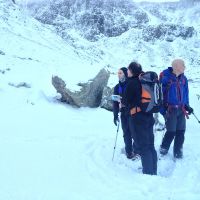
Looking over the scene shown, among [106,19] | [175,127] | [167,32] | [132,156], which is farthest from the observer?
[106,19]

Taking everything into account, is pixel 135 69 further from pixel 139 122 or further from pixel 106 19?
pixel 106 19

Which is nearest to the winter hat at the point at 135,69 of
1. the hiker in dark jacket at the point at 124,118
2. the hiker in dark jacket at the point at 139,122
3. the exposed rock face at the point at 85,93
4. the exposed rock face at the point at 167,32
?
→ the hiker in dark jacket at the point at 139,122

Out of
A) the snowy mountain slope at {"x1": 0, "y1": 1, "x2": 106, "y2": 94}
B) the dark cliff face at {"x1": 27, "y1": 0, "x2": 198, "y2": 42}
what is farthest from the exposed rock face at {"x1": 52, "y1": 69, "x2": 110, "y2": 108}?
the dark cliff face at {"x1": 27, "y1": 0, "x2": 198, "y2": 42}

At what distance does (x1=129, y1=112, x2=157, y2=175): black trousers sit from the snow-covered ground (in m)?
0.21

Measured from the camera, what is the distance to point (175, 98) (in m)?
8.27

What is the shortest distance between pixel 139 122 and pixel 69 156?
→ 4.81 feet

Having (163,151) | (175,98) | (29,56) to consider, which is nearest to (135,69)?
(175,98)

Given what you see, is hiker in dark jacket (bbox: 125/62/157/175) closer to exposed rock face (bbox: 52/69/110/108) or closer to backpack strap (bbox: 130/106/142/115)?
backpack strap (bbox: 130/106/142/115)

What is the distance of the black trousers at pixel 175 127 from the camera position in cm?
834

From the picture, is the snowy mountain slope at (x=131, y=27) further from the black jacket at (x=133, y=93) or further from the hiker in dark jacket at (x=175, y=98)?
the black jacket at (x=133, y=93)

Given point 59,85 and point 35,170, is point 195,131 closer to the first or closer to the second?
point 59,85

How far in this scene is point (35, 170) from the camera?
6.64 metres

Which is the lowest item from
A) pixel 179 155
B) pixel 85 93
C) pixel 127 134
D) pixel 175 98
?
pixel 179 155

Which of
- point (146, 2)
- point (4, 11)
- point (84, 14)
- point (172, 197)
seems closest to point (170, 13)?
point (146, 2)
